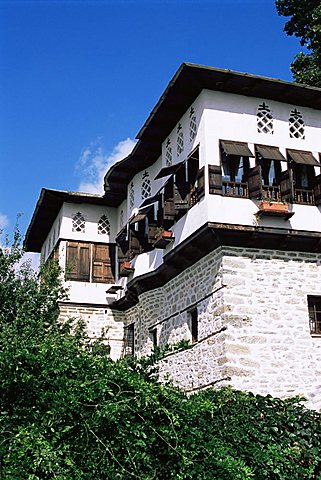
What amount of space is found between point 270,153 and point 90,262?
7230mm

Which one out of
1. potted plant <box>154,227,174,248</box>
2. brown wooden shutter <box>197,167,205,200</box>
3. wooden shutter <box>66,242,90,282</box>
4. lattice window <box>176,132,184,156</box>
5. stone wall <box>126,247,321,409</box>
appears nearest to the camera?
stone wall <box>126,247,321,409</box>

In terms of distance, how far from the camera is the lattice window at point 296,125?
13.3m

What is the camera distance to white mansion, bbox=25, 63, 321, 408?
11742 mm

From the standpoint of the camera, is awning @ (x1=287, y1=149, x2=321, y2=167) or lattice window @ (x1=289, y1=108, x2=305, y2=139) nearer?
awning @ (x1=287, y1=149, x2=321, y2=167)

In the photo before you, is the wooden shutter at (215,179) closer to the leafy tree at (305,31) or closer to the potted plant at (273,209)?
the potted plant at (273,209)

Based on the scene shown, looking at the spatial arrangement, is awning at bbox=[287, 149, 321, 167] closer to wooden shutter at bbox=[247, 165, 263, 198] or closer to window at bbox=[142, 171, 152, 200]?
wooden shutter at bbox=[247, 165, 263, 198]

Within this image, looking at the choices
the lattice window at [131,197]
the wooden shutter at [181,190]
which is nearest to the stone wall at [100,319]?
the lattice window at [131,197]

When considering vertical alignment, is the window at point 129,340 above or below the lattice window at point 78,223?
below

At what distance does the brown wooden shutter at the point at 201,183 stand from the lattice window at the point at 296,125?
7.50 feet

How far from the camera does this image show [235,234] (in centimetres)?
1192

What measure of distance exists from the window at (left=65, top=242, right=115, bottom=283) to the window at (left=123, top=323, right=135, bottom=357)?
4.97ft

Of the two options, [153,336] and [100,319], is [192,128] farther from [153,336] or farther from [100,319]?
[100,319]

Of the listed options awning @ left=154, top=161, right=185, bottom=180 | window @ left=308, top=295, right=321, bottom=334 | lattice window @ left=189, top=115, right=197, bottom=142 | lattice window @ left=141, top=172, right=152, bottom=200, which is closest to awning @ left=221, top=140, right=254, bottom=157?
lattice window @ left=189, top=115, right=197, bottom=142

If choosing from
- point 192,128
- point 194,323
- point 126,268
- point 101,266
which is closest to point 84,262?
point 101,266
